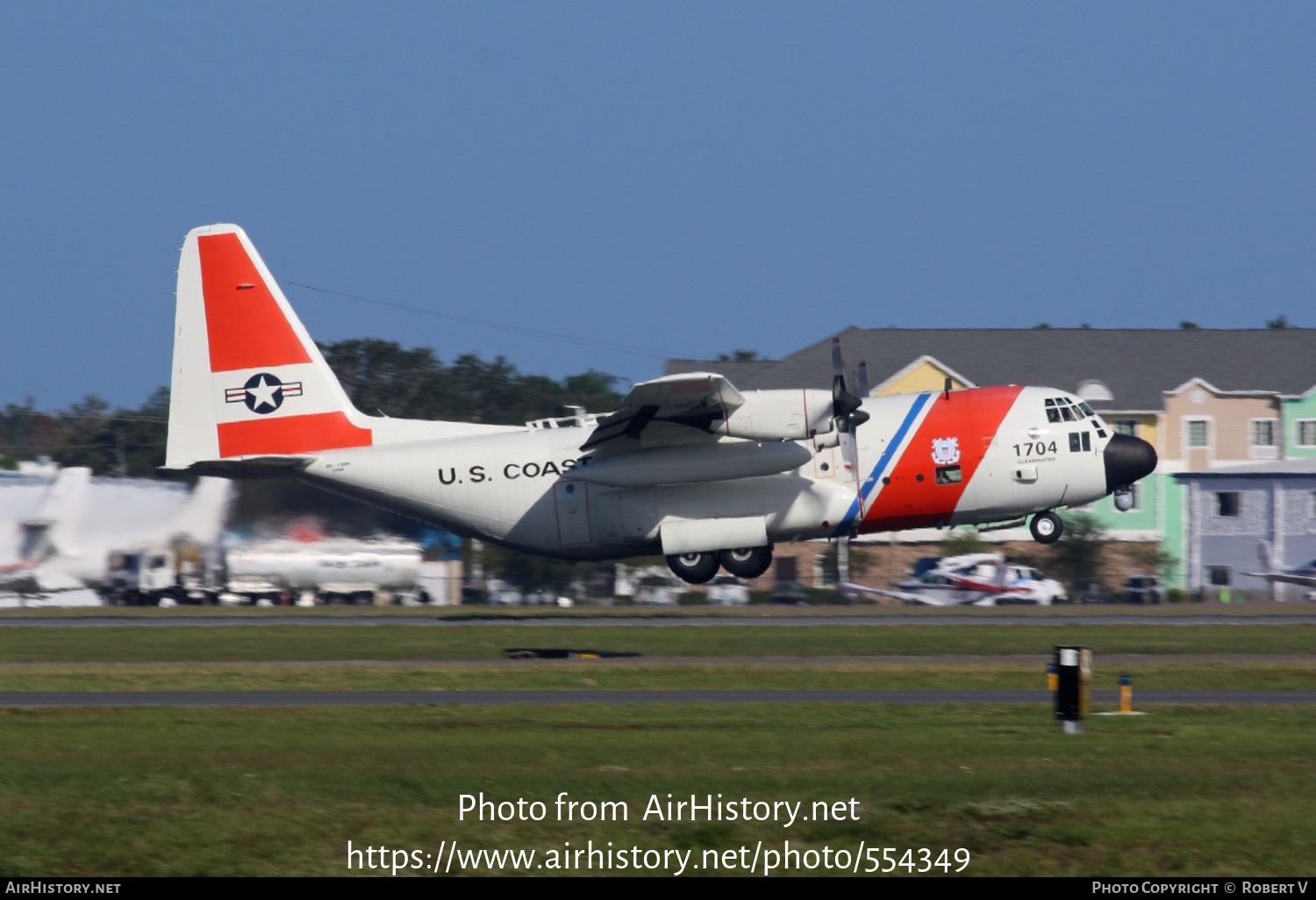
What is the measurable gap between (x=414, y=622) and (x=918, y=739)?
19.0 m

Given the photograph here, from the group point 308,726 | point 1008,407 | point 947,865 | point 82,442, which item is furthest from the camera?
point 82,442

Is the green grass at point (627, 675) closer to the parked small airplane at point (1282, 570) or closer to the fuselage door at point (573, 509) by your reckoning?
the fuselage door at point (573, 509)

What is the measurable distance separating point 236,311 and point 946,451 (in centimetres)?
1603

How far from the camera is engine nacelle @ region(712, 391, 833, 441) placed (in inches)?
1063

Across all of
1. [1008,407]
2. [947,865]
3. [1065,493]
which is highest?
[1008,407]

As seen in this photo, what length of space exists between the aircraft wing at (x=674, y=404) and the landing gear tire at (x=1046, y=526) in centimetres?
797

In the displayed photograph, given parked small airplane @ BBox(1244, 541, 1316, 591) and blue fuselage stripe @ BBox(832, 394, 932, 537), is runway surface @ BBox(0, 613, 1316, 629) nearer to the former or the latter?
blue fuselage stripe @ BBox(832, 394, 932, 537)

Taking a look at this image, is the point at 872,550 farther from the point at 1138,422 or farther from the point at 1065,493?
the point at 1065,493

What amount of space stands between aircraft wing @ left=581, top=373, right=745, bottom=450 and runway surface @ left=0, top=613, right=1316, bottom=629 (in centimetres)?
521

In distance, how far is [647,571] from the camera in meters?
45.1

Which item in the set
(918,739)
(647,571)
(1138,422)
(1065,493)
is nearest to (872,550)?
(647,571)

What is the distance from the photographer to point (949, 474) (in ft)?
95.2

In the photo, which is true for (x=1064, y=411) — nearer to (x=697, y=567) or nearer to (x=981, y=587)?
(x=697, y=567)

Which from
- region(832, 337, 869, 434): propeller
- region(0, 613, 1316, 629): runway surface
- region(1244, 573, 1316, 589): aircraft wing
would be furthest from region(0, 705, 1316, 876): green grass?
region(1244, 573, 1316, 589): aircraft wing
